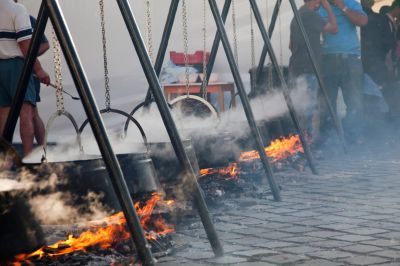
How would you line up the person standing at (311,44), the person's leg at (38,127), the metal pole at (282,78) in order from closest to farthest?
the metal pole at (282,78) → the person's leg at (38,127) → the person standing at (311,44)

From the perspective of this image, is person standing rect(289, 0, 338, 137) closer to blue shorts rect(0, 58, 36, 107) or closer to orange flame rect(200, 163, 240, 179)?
orange flame rect(200, 163, 240, 179)

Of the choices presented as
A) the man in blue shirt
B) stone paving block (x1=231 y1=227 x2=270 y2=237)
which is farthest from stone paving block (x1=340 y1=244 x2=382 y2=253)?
the man in blue shirt

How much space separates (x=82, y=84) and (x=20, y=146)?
4.15 metres

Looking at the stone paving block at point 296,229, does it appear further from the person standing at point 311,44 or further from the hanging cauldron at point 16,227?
the person standing at point 311,44

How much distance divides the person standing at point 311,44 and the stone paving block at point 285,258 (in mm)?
6548

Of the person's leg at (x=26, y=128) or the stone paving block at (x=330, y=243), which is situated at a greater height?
the person's leg at (x=26, y=128)

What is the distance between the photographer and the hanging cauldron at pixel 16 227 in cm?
A: 365

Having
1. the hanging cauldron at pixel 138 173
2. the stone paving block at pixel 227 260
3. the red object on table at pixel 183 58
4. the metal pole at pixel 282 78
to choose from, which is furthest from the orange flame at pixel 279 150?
the stone paving block at pixel 227 260

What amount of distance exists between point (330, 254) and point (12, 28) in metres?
4.07

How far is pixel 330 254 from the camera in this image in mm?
4453

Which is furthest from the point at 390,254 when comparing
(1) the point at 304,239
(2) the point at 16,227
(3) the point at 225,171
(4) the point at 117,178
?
(3) the point at 225,171

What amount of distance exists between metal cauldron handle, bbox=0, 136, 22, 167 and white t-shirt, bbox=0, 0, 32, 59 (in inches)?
125

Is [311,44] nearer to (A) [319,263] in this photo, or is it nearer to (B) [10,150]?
(A) [319,263]

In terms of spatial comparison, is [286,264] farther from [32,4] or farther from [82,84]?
[32,4]
